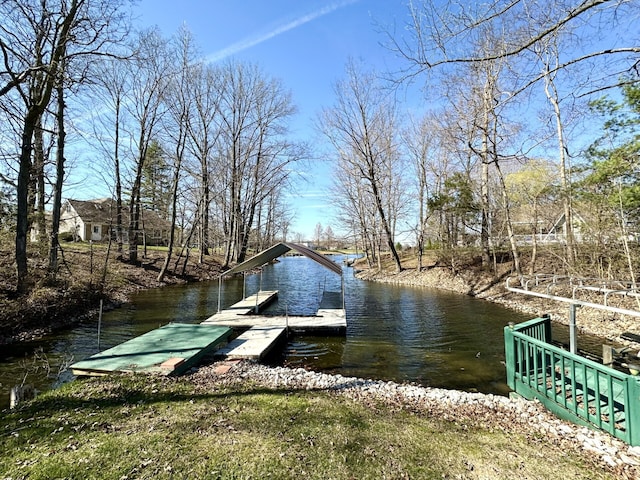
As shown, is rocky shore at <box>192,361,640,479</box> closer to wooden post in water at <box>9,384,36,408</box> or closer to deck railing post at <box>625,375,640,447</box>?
deck railing post at <box>625,375,640,447</box>

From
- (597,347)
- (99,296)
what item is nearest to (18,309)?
(99,296)

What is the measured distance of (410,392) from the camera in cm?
531

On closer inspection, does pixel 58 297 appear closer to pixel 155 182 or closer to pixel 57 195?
pixel 57 195

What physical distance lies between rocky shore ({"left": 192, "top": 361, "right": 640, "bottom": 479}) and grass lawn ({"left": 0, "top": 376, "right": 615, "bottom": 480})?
193mm

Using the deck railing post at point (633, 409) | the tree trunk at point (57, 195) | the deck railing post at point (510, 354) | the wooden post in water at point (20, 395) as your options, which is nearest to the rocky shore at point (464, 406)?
the deck railing post at point (633, 409)

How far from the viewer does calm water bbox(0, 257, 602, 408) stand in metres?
6.57

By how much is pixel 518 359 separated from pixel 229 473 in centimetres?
444

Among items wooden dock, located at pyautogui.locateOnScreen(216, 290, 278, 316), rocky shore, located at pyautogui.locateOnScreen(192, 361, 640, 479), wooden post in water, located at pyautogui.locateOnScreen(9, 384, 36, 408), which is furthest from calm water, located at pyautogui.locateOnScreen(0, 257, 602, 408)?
rocky shore, located at pyautogui.locateOnScreen(192, 361, 640, 479)

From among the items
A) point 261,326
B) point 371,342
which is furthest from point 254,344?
point 371,342

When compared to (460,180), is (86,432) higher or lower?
lower

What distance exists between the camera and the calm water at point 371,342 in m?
6.57

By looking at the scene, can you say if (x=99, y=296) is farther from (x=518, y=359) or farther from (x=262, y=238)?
(x=262, y=238)

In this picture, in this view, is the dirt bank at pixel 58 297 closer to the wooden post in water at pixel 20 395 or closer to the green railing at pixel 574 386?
the wooden post in water at pixel 20 395

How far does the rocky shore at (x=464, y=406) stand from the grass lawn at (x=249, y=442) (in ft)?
0.63
